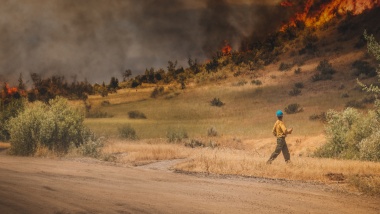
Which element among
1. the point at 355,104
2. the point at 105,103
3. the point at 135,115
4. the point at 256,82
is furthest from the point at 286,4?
the point at 355,104

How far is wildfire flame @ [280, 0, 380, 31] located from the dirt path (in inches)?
2482

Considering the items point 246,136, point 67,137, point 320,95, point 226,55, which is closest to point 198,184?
point 67,137

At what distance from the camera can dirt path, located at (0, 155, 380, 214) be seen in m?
6.43

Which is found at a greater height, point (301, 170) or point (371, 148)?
point (371, 148)

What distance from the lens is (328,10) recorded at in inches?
2972

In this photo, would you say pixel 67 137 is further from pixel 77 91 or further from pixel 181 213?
pixel 77 91

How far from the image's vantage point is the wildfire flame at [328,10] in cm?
6686

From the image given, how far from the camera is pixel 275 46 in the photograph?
7269cm

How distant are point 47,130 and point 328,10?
67.8 meters

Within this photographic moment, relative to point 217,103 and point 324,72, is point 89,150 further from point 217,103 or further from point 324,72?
point 324,72

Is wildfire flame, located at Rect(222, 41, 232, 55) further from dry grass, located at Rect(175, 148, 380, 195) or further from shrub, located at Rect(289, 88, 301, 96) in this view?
dry grass, located at Rect(175, 148, 380, 195)

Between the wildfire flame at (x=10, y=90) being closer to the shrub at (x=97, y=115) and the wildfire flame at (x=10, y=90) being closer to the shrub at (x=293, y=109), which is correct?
the shrub at (x=97, y=115)

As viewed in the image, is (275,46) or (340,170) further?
(275,46)

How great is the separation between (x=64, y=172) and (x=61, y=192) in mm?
4134
